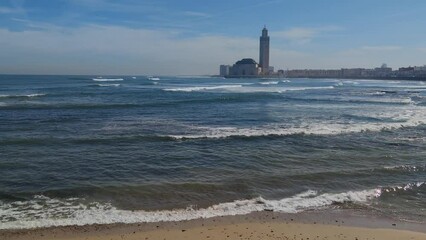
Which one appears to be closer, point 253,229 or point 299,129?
point 253,229

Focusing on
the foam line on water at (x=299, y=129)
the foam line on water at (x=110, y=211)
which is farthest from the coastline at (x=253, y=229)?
the foam line on water at (x=299, y=129)

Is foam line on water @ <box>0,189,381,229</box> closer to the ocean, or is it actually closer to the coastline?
the ocean

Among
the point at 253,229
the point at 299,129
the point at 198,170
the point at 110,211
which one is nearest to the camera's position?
the point at 253,229

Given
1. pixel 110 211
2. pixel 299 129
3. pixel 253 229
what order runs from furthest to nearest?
1. pixel 299 129
2. pixel 110 211
3. pixel 253 229

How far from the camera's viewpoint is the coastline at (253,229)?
25.5 ft

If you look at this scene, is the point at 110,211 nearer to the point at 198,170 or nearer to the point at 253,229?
the point at 253,229

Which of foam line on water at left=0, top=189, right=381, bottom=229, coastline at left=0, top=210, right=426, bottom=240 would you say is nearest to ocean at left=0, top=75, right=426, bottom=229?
foam line on water at left=0, top=189, right=381, bottom=229

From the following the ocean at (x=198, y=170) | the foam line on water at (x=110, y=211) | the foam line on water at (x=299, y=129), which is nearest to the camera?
the foam line on water at (x=110, y=211)

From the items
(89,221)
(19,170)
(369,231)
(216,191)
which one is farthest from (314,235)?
(19,170)

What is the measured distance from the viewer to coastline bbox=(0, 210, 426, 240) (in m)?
7.77

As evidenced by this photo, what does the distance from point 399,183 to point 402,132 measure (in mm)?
11410

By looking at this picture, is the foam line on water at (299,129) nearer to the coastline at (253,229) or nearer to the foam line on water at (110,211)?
the foam line on water at (110,211)

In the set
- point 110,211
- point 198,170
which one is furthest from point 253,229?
point 198,170

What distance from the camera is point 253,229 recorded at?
8.18m
